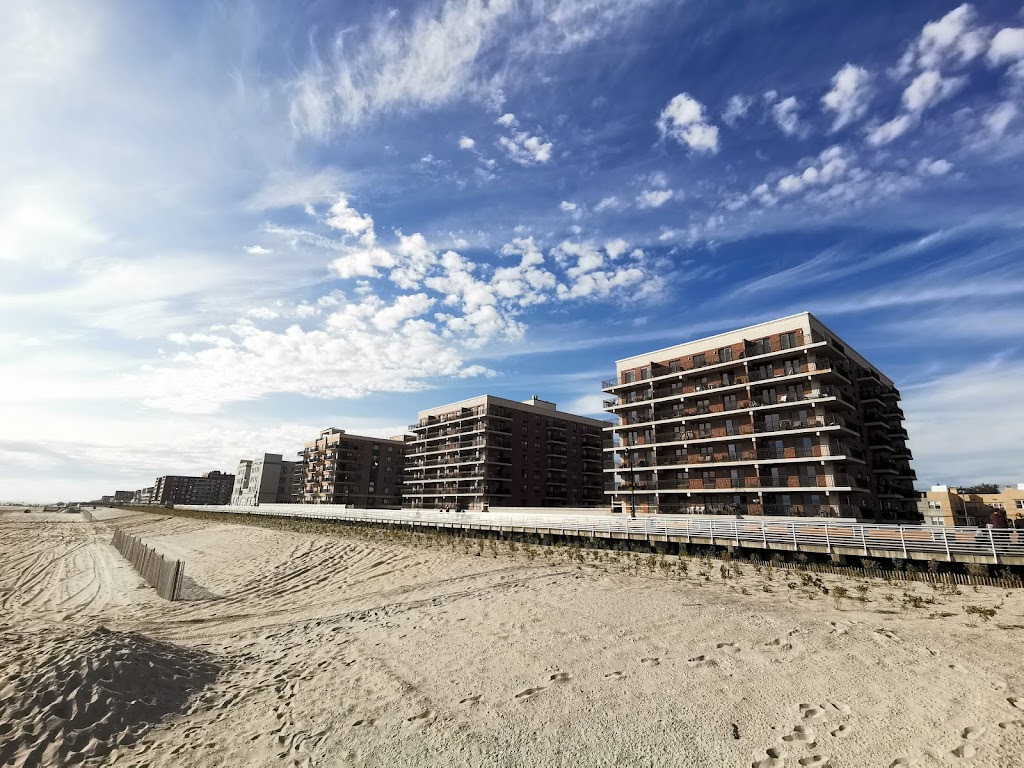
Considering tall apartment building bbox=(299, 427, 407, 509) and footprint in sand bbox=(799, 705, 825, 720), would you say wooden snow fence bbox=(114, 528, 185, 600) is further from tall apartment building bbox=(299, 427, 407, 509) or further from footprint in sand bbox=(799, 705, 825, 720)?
tall apartment building bbox=(299, 427, 407, 509)

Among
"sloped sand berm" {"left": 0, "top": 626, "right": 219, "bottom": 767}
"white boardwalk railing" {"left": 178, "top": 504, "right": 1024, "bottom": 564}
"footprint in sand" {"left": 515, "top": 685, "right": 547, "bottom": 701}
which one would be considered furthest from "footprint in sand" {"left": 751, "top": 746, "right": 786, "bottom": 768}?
"white boardwalk railing" {"left": 178, "top": 504, "right": 1024, "bottom": 564}

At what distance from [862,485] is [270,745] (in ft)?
172

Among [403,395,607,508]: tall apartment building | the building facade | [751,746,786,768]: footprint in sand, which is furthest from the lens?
[403,395,607,508]: tall apartment building

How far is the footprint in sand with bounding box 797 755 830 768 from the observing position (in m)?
6.63

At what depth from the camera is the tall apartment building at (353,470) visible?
111338 millimetres

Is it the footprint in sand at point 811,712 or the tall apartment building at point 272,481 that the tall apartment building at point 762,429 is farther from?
the tall apartment building at point 272,481

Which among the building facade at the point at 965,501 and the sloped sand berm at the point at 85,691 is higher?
the building facade at the point at 965,501

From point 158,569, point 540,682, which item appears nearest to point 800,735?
point 540,682

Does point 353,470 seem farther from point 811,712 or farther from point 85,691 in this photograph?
point 811,712

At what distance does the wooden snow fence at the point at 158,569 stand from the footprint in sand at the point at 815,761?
2211 cm

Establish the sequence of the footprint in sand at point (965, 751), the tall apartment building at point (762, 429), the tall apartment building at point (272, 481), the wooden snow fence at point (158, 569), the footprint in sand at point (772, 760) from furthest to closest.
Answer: the tall apartment building at point (272, 481) → the tall apartment building at point (762, 429) → the wooden snow fence at point (158, 569) → the footprint in sand at point (772, 760) → the footprint in sand at point (965, 751)

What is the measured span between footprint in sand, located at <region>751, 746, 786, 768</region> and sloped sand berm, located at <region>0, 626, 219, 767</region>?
9.95 m

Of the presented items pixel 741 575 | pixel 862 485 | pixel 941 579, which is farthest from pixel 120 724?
pixel 862 485

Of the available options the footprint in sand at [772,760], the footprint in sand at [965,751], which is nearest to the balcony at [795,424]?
the footprint in sand at [965,751]
